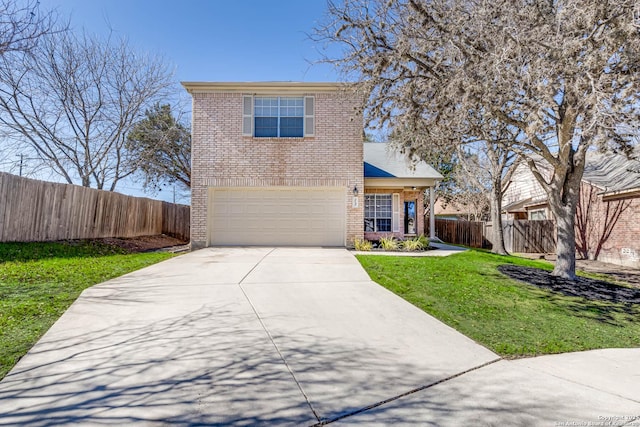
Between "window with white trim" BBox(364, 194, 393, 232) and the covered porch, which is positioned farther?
"window with white trim" BBox(364, 194, 393, 232)

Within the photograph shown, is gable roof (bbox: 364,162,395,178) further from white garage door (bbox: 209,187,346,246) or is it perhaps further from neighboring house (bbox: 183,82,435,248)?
white garage door (bbox: 209,187,346,246)

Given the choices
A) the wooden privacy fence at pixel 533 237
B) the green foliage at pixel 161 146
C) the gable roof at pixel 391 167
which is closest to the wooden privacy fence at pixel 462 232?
the wooden privacy fence at pixel 533 237

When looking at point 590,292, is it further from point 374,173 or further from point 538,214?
point 538,214

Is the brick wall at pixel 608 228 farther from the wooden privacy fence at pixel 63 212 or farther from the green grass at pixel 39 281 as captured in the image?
the wooden privacy fence at pixel 63 212

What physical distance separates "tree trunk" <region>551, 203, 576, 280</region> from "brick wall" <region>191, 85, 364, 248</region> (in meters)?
5.82

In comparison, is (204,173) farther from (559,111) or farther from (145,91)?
(559,111)

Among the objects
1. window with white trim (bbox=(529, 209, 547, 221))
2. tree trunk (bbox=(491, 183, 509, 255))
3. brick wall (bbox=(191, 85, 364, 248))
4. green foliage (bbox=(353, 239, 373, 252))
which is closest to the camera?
green foliage (bbox=(353, 239, 373, 252))

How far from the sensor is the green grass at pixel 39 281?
3.70 meters

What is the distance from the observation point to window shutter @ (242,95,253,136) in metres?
12.0

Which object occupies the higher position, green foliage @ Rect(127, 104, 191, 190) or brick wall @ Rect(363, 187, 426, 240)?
green foliage @ Rect(127, 104, 191, 190)

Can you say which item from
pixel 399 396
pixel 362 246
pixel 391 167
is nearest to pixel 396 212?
pixel 391 167

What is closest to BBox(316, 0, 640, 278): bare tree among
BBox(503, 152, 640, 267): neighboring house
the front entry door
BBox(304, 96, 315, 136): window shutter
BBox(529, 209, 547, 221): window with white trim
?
BBox(304, 96, 315, 136): window shutter

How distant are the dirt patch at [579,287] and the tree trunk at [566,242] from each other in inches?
9.4

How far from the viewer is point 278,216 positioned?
40.6ft
